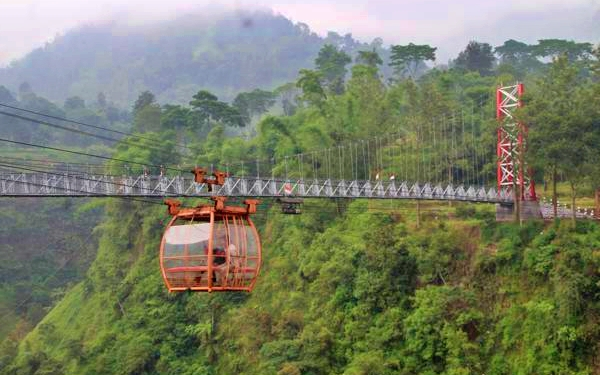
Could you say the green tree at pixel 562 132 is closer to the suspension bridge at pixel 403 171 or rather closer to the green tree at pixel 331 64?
the suspension bridge at pixel 403 171

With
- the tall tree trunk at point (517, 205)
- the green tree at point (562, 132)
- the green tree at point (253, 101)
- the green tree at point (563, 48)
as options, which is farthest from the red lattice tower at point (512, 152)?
the green tree at point (253, 101)

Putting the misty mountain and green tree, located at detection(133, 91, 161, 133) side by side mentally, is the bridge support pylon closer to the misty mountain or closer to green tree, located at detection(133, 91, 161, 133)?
green tree, located at detection(133, 91, 161, 133)

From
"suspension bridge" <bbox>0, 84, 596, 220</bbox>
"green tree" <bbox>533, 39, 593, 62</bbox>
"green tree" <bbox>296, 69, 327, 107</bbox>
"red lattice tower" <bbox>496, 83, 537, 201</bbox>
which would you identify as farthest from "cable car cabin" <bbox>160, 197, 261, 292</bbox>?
"green tree" <bbox>533, 39, 593, 62</bbox>

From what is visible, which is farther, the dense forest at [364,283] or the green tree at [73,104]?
the green tree at [73,104]

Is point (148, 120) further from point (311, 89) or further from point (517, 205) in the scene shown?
point (517, 205)

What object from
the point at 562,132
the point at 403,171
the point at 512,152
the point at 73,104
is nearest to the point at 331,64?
the point at 403,171

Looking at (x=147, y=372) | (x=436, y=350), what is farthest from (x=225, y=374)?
(x=436, y=350)
